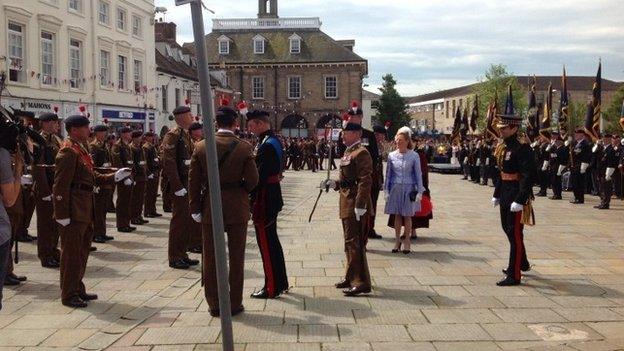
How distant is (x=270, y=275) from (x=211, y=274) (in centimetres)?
80

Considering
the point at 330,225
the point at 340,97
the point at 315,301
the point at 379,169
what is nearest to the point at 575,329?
the point at 315,301

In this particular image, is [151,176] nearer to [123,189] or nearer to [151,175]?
[151,175]

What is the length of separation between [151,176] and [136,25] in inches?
875

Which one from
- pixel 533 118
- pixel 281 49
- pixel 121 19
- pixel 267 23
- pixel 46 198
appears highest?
pixel 267 23

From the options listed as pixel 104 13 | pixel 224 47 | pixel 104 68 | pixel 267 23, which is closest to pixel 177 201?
pixel 104 68

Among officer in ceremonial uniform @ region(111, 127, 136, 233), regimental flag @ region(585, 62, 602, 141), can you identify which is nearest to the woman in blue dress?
officer in ceremonial uniform @ region(111, 127, 136, 233)

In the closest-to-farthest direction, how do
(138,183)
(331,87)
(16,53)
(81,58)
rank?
(138,183) < (16,53) < (81,58) < (331,87)

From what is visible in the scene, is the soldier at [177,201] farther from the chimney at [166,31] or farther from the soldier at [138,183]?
the chimney at [166,31]

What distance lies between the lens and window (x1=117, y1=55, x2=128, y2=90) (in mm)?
31156

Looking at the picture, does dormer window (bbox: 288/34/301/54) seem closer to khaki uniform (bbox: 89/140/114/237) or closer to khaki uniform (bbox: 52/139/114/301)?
khaki uniform (bbox: 89/140/114/237)

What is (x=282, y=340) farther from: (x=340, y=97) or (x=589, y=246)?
(x=340, y=97)

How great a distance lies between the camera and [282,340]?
530 centimetres

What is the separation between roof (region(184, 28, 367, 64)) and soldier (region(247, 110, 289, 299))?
50270 mm

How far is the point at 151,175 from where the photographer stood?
13.5 m
